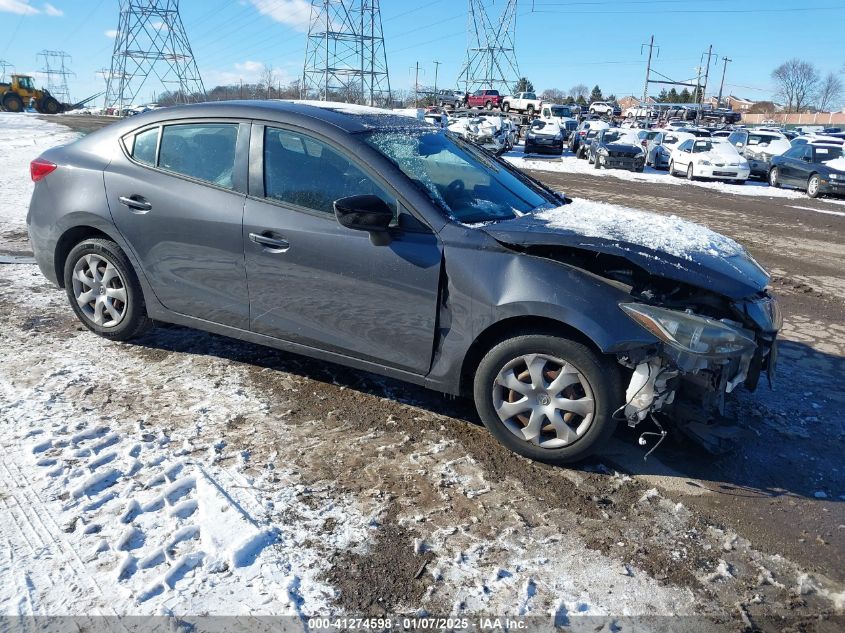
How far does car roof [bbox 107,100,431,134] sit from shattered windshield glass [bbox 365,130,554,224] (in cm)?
14

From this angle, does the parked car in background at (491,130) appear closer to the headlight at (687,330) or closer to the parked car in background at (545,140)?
the parked car in background at (545,140)

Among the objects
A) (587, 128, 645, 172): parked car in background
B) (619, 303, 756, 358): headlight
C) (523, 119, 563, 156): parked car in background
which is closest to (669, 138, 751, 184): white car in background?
(587, 128, 645, 172): parked car in background

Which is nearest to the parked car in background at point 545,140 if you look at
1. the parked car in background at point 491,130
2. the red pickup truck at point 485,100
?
the parked car in background at point 491,130

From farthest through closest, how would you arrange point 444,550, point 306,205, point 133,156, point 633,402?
point 133,156 < point 306,205 < point 633,402 < point 444,550

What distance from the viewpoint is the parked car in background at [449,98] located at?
2229 inches

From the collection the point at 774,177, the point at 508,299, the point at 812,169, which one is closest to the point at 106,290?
the point at 508,299

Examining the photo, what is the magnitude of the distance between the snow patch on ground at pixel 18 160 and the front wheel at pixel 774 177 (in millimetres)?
19279

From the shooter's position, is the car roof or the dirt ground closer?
the dirt ground

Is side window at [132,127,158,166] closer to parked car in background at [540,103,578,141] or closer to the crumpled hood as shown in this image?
the crumpled hood

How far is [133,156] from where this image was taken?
428 centimetres

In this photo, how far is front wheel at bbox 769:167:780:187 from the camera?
65.0 ft

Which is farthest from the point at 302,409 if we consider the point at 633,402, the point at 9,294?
the point at 9,294

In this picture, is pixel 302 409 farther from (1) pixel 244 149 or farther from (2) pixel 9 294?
(2) pixel 9 294

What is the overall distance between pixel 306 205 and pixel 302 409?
1.21m
